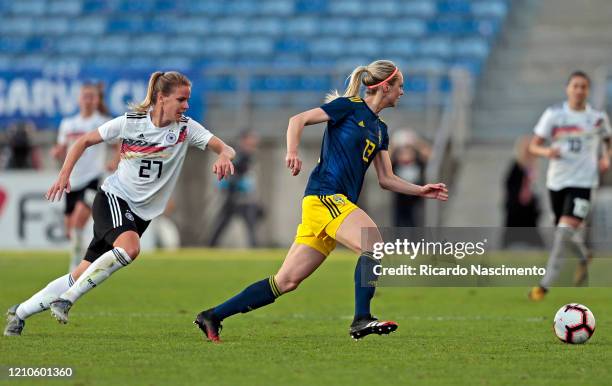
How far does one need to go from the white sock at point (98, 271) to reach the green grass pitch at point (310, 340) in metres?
0.33

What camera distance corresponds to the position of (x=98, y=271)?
27.3ft

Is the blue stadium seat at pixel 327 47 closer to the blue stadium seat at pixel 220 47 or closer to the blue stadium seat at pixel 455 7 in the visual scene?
the blue stadium seat at pixel 220 47

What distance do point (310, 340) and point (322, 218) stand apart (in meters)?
1.02

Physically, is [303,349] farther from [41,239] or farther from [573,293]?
[41,239]

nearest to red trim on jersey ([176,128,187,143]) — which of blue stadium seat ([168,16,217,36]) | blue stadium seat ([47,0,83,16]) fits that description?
blue stadium seat ([168,16,217,36])

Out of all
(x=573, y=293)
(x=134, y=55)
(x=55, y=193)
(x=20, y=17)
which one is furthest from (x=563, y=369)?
(x=20, y=17)

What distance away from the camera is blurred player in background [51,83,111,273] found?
13391mm

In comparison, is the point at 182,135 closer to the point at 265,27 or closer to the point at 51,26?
the point at 265,27

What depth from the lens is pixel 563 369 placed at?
7.20m

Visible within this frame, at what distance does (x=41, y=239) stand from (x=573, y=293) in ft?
32.5

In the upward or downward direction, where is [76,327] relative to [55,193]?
downward

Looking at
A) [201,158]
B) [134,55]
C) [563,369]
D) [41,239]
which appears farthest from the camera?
[134,55]

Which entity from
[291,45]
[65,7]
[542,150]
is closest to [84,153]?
[542,150]

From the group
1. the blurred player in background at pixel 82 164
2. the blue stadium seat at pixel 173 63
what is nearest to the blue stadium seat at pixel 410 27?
the blue stadium seat at pixel 173 63
